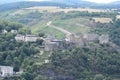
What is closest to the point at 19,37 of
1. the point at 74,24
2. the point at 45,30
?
the point at 45,30

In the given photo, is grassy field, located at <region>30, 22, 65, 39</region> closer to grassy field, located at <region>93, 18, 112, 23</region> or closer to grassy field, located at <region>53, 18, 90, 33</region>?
grassy field, located at <region>53, 18, 90, 33</region>

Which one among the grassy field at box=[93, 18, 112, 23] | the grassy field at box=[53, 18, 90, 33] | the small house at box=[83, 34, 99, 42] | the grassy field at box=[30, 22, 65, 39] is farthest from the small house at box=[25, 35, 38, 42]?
the grassy field at box=[93, 18, 112, 23]

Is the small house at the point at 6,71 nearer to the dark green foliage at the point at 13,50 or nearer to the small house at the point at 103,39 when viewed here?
the dark green foliage at the point at 13,50

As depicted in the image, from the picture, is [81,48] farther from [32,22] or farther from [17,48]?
[32,22]

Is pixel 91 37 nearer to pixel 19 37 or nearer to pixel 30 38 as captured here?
pixel 30 38

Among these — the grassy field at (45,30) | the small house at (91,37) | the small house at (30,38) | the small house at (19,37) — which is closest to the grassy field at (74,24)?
the grassy field at (45,30)

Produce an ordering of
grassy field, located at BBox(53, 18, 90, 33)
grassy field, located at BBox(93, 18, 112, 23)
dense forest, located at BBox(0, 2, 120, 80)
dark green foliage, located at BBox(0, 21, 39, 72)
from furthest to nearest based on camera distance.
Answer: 1. grassy field, located at BBox(93, 18, 112, 23)
2. grassy field, located at BBox(53, 18, 90, 33)
3. dark green foliage, located at BBox(0, 21, 39, 72)
4. dense forest, located at BBox(0, 2, 120, 80)

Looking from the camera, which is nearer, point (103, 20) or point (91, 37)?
point (91, 37)

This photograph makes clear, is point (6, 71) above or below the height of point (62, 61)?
below

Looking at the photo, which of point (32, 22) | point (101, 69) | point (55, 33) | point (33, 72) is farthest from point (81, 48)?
point (32, 22)
